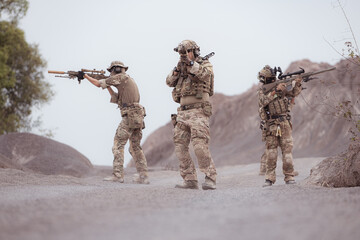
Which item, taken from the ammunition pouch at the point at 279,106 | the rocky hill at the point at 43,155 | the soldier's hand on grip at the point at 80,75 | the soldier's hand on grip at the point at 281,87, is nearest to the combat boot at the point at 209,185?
the ammunition pouch at the point at 279,106

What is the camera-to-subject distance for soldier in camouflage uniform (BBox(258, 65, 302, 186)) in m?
9.45

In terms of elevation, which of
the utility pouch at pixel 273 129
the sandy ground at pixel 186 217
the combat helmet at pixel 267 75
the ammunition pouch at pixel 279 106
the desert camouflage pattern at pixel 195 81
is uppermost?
the combat helmet at pixel 267 75

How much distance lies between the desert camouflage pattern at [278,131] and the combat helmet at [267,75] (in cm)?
41

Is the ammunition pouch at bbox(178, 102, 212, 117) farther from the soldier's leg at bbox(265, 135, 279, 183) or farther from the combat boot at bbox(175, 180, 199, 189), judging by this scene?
the soldier's leg at bbox(265, 135, 279, 183)

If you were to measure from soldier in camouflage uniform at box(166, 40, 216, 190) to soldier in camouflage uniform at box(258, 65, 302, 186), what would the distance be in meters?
1.69

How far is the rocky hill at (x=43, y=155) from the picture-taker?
634 inches

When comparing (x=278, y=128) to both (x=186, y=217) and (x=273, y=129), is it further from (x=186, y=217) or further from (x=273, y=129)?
(x=186, y=217)

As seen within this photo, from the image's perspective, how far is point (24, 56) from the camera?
2578cm

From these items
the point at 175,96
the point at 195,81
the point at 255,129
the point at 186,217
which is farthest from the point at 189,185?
the point at 255,129

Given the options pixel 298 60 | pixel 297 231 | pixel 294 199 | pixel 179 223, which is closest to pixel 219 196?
pixel 294 199

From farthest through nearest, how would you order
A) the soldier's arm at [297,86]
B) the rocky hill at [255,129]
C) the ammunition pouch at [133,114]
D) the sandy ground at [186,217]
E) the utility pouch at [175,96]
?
the rocky hill at [255,129] → the ammunition pouch at [133,114] → the soldier's arm at [297,86] → the utility pouch at [175,96] → the sandy ground at [186,217]

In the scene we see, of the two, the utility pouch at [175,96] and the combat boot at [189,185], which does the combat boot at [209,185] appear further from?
the utility pouch at [175,96]

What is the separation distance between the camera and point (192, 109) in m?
8.04

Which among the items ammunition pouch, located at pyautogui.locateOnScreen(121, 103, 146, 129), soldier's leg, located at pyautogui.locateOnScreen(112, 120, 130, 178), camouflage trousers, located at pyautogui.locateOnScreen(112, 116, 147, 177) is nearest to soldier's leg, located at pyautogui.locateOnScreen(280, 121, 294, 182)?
ammunition pouch, located at pyautogui.locateOnScreen(121, 103, 146, 129)
